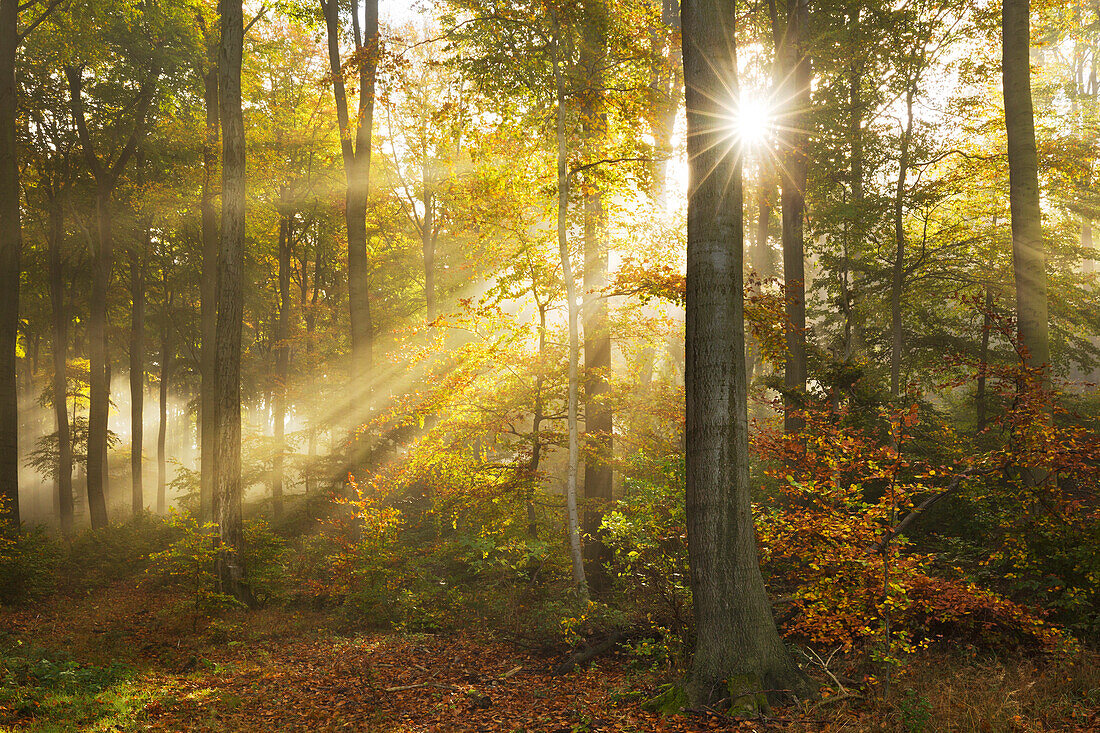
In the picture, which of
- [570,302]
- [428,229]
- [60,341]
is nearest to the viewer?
[570,302]

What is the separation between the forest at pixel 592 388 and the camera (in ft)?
19.6

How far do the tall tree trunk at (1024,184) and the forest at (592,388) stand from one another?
60 millimetres

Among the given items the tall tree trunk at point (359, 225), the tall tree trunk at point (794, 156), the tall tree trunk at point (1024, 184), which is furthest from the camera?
the tall tree trunk at point (359, 225)

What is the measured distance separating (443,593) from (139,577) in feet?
25.4

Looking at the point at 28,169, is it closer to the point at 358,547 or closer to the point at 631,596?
the point at 358,547

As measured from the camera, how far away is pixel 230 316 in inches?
460

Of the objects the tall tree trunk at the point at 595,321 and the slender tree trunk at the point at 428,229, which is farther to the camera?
the slender tree trunk at the point at 428,229

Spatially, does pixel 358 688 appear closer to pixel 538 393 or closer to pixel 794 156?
pixel 538 393

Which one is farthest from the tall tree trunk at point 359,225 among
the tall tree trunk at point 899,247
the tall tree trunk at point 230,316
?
the tall tree trunk at point 899,247

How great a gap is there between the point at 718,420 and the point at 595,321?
264 inches

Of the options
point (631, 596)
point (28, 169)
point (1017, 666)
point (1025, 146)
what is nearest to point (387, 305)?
point (28, 169)

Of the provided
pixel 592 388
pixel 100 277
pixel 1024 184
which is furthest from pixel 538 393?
pixel 100 277

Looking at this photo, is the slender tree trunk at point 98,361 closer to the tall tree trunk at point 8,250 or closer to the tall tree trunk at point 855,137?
the tall tree trunk at point 8,250

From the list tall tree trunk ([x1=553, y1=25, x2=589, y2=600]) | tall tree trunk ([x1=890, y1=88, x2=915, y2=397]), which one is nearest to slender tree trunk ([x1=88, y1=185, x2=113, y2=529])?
tall tree trunk ([x1=553, y1=25, x2=589, y2=600])
